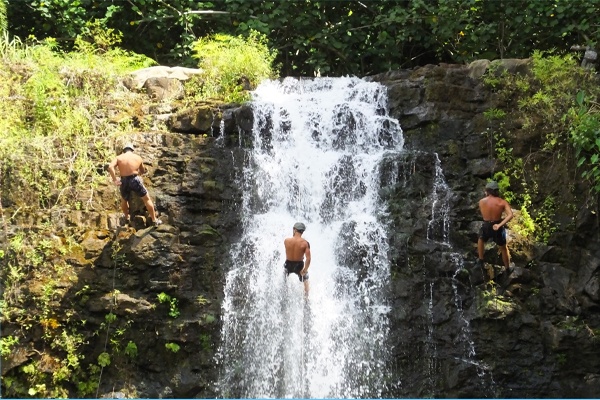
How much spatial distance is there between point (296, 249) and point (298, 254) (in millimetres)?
80

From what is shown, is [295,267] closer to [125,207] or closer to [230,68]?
[125,207]

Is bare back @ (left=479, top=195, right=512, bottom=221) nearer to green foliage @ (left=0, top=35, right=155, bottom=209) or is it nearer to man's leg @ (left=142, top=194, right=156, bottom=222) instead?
man's leg @ (left=142, top=194, right=156, bottom=222)

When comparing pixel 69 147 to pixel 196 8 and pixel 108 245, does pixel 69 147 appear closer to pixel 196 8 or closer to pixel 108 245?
pixel 108 245

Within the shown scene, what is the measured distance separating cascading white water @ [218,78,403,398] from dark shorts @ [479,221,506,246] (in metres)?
1.50

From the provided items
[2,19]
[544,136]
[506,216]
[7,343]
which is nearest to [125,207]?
[7,343]

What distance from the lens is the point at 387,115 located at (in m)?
12.5

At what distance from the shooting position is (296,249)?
31.8 feet

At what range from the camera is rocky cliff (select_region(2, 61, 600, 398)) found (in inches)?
373

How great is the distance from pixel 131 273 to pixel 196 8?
8.00m

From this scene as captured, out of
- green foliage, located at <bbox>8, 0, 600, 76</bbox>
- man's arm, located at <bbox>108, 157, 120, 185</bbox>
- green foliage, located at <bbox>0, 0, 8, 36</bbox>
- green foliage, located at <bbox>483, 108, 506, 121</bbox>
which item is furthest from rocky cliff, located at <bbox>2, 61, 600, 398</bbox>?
green foliage, located at <bbox>0, 0, 8, 36</bbox>

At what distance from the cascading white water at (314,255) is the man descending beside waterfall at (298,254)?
0.29 meters

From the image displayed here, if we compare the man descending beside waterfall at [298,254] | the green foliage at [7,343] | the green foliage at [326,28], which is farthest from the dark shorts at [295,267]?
the green foliage at [326,28]

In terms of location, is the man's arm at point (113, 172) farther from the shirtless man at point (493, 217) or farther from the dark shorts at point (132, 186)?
the shirtless man at point (493, 217)

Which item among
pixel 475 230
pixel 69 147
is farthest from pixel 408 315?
pixel 69 147
